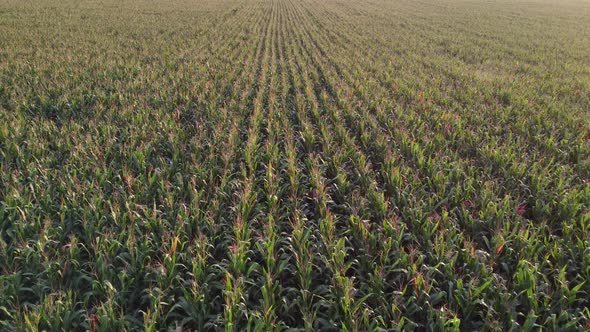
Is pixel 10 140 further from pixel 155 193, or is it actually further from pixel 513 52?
pixel 513 52

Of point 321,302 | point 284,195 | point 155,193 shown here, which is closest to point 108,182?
point 155,193

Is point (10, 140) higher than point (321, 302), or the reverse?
point (10, 140)

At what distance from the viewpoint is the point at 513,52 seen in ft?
62.8

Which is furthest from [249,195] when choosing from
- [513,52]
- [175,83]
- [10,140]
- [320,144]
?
[513,52]

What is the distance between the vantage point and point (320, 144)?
7.55 metres

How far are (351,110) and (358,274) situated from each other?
5861 millimetres

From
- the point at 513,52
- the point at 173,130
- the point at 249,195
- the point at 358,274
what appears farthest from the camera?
the point at 513,52

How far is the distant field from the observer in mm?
3438

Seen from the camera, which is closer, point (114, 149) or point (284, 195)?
point (284, 195)

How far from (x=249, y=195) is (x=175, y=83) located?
733cm

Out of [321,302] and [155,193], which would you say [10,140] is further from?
[321,302]

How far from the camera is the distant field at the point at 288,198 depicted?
3438 millimetres

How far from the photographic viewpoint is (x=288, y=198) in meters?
5.32

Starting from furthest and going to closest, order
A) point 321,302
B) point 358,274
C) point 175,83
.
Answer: point 175,83, point 358,274, point 321,302
